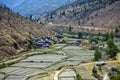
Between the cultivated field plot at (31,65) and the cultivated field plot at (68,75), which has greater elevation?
the cultivated field plot at (31,65)

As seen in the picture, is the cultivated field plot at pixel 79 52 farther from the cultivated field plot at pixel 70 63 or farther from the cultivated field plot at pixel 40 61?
the cultivated field plot at pixel 70 63

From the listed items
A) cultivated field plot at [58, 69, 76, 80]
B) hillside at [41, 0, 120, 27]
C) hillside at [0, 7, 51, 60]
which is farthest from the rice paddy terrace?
hillside at [41, 0, 120, 27]

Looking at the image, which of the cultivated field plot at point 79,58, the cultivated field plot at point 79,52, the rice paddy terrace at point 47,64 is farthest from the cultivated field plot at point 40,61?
the cultivated field plot at point 79,52

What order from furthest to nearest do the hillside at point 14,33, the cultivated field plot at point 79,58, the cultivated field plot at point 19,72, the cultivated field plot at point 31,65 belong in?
the hillside at point 14,33, the cultivated field plot at point 79,58, the cultivated field plot at point 31,65, the cultivated field plot at point 19,72

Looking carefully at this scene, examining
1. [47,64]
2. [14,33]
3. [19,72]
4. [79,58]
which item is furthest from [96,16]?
[19,72]

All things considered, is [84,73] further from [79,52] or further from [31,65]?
[79,52]

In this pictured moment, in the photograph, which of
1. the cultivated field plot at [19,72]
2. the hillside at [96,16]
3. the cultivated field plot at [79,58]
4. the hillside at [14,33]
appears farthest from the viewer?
the hillside at [96,16]

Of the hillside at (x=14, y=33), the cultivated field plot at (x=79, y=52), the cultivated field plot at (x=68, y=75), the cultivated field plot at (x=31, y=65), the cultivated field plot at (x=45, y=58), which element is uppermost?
→ the hillside at (x=14, y=33)
